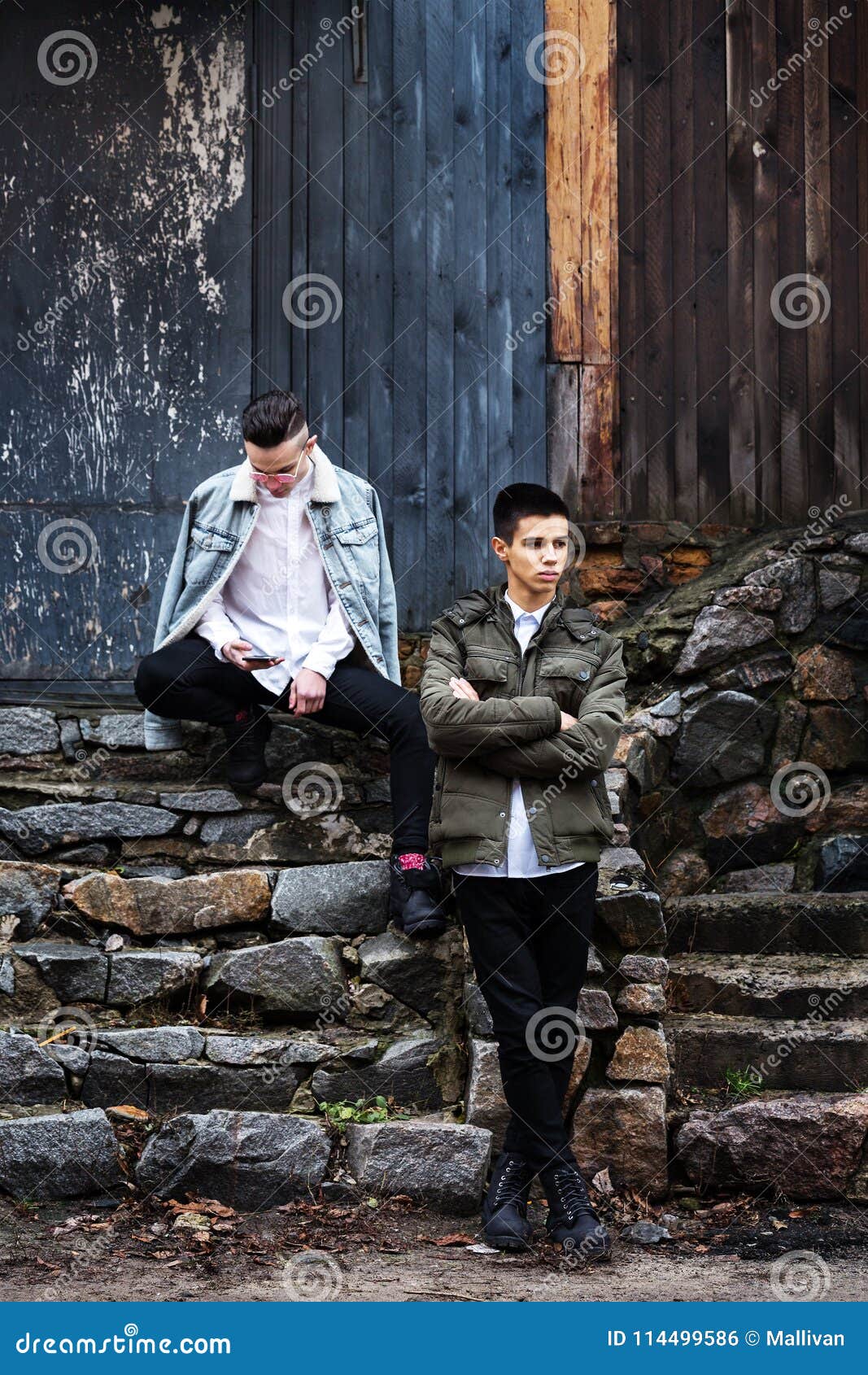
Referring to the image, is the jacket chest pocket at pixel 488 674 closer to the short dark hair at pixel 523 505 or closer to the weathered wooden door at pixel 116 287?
the short dark hair at pixel 523 505

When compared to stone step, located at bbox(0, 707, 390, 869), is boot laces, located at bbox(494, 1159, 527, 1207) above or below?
below

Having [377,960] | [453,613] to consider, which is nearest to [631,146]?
[453,613]

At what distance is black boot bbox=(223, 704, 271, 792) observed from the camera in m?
4.86

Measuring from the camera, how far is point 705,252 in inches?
236

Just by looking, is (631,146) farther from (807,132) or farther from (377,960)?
(377,960)

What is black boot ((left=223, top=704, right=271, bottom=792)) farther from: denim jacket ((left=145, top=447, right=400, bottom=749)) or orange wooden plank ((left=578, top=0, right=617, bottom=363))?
orange wooden plank ((left=578, top=0, right=617, bottom=363))

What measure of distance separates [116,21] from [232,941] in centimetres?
397

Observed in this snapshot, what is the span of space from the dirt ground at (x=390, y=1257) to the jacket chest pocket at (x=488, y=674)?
1458 mm

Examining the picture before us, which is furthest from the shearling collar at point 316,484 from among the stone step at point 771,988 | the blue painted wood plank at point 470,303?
the stone step at point 771,988

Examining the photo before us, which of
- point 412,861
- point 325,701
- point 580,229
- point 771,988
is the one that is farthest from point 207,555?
point 771,988

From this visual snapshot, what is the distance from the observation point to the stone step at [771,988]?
4.43 m

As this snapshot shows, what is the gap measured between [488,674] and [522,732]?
266mm

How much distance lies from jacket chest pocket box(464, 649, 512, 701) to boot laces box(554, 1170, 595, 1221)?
127cm

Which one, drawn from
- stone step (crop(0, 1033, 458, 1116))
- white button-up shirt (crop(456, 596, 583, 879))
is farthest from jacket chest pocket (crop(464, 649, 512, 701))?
stone step (crop(0, 1033, 458, 1116))
